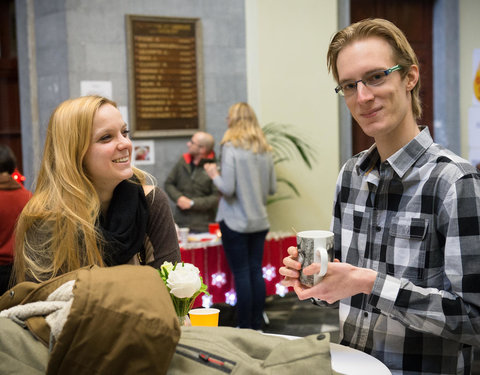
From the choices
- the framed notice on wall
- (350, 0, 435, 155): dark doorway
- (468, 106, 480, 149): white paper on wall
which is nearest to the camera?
the framed notice on wall

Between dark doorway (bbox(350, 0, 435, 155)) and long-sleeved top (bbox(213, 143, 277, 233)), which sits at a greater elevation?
dark doorway (bbox(350, 0, 435, 155))

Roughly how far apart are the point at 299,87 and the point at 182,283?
190 inches

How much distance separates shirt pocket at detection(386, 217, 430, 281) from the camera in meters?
1.48

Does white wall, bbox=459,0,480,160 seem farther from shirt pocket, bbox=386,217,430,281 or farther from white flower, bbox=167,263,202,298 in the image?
white flower, bbox=167,263,202,298

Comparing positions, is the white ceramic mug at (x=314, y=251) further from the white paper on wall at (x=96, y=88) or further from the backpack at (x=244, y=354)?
the white paper on wall at (x=96, y=88)

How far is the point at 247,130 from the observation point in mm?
4660

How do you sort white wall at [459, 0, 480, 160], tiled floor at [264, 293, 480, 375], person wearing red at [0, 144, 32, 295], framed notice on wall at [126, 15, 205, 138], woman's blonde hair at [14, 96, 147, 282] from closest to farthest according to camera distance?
woman's blonde hair at [14, 96, 147, 282], person wearing red at [0, 144, 32, 295], tiled floor at [264, 293, 480, 375], framed notice on wall at [126, 15, 205, 138], white wall at [459, 0, 480, 160]

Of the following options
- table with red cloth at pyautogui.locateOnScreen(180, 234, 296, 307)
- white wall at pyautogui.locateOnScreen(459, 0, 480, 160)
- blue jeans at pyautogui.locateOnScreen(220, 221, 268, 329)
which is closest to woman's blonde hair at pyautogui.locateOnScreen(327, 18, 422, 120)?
table with red cloth at pyautogui.locateOnScreen(180, 234, 296, 307)

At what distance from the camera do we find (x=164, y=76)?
18.8ft

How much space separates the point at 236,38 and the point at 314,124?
117cm

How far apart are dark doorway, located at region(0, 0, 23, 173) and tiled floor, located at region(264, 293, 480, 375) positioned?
2849 millimetres

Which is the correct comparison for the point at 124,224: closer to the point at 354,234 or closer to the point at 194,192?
the point at 354,234

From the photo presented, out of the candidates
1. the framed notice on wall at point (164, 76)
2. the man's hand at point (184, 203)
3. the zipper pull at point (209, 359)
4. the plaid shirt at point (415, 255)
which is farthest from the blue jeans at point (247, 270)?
the zipper pull at point (209, 359)

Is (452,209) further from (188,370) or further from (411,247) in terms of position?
(188,370)
